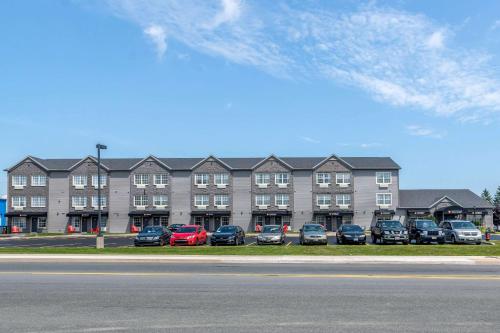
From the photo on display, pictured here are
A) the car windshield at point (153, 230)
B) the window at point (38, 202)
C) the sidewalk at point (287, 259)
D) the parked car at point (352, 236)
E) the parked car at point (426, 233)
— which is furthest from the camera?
the window at point (38, 202)

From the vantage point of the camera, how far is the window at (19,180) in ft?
218

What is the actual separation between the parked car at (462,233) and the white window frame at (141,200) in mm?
42477

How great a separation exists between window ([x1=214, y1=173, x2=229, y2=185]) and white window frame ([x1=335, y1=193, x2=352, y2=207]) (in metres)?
14.7

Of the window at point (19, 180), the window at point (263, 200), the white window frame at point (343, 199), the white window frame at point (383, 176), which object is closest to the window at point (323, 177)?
the white window frame at point (343, 199)

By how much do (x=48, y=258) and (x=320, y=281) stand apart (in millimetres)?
13918

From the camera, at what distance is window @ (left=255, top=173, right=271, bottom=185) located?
64438mm

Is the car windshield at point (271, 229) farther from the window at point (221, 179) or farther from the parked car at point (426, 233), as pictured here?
the window at point (221, 179)

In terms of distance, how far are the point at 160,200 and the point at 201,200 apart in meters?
5.49

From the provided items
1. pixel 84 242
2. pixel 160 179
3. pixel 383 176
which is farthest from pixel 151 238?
pixel 383 176

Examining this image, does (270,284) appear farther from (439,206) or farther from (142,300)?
(439,206)

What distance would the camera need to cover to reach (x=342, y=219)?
63.4 m

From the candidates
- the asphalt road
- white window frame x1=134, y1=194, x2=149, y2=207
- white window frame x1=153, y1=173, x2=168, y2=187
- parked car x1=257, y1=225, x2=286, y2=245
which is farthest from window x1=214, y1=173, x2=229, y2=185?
the asphalt road

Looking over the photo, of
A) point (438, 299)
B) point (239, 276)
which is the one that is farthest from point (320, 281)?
point (438, 299)

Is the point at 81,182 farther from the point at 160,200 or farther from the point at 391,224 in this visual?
the point at 391,224
